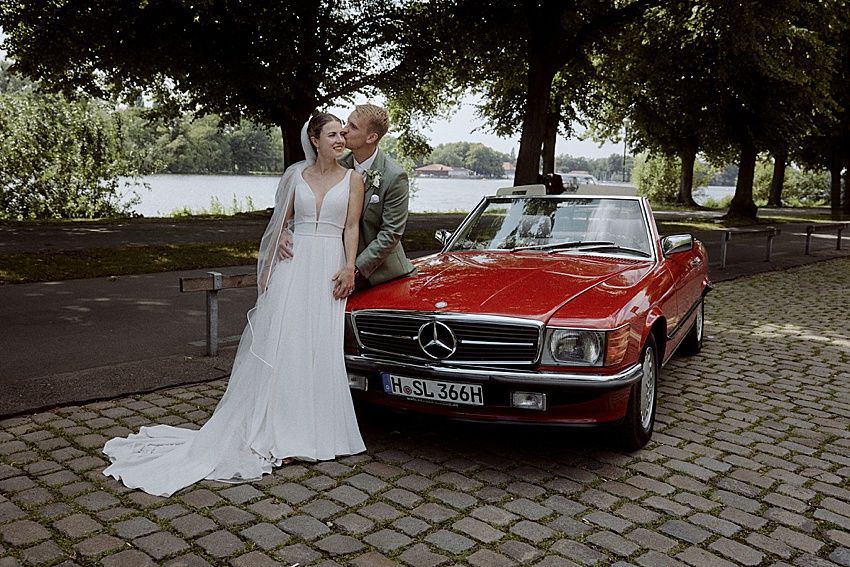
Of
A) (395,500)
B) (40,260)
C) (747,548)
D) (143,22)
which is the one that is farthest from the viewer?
(143,22)

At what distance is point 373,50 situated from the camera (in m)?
21.8

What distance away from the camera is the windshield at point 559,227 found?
5.82 metres

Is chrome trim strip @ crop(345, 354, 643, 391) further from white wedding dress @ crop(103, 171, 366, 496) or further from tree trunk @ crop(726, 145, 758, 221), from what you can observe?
tree trunk @ crop(726, 145, 758, 221)

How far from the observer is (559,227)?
237 inches

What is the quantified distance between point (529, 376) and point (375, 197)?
1.64 meters

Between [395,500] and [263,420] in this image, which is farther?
[263,420]

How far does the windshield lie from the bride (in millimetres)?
1647

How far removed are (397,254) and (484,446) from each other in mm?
1405

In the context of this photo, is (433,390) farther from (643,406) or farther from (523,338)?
(643,406)

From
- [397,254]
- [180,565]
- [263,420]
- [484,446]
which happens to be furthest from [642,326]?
[180,565]

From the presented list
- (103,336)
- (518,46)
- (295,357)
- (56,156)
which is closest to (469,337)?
(295,357)

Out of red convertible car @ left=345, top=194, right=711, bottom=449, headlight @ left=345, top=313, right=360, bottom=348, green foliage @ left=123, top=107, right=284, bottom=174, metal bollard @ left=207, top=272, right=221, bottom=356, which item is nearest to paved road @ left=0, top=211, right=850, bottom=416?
metal bollard @ left=207, top=272, right=221, bottom=356

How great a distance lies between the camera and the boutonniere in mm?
4941

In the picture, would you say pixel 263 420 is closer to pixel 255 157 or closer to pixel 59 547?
pixel 59 547
